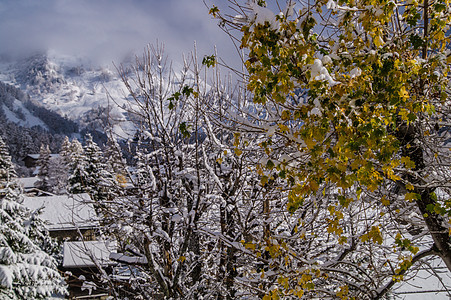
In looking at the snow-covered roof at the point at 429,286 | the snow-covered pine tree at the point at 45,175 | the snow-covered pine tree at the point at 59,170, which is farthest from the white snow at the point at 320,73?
the snow-covered pine tree at the point at 45,175

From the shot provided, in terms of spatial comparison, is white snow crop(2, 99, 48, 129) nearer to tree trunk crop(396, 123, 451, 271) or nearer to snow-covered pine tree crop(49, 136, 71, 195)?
snow-covered pine tree crop(49, 136, 71, 195)

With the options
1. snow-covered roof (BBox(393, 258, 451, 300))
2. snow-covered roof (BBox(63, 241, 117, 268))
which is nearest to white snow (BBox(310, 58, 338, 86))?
snow-covered roof (BBox(393, 258, 451, 300))

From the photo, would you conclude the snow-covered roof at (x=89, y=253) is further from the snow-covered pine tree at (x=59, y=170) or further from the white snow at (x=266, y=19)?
the snow-covered pine tree at (x=59, y=170)

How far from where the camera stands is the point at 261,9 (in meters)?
2.78

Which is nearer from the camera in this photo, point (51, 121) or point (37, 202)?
point (37, 202)

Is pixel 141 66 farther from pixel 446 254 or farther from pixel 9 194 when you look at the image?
pixel 9 194

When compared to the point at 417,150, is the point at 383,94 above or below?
below

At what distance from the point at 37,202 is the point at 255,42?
35.4m

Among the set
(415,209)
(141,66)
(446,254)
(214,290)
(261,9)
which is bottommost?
(214,290)

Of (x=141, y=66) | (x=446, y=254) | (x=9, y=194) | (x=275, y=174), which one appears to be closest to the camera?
(x=446, y=254)

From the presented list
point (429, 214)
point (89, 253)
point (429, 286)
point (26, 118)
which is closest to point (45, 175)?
point (89, 253)

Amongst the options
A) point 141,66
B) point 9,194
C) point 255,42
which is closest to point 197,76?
point 141,66

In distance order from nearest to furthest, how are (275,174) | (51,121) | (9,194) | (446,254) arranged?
1. (446,254)
2. (275,174)
3. (9,194)
4. (51,121)

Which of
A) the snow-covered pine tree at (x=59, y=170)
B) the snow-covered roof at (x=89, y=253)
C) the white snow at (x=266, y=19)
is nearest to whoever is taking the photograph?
the white snow at (x=266, y=19)
